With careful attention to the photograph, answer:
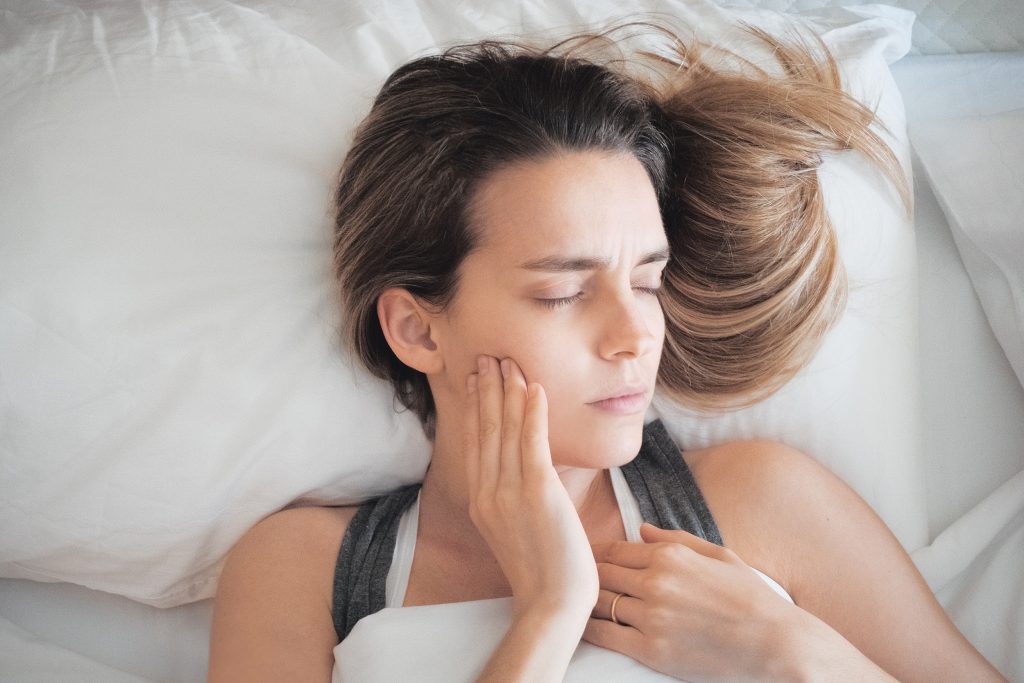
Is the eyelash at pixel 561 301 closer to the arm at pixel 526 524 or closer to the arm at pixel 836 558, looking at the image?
the arm at pixel 526 524

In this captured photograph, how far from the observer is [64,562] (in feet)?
4.80

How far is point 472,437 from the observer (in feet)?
4.37

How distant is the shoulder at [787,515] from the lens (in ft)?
4.43

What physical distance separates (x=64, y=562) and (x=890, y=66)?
1.68 metres

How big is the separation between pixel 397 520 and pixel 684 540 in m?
0.45

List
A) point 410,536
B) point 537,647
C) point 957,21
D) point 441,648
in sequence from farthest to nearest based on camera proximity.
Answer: point 957,21, point 410,536, point 441,648, point 537,647

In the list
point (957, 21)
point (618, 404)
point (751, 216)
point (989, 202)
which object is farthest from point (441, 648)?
point (957, 21)

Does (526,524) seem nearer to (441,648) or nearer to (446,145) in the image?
(441,648)

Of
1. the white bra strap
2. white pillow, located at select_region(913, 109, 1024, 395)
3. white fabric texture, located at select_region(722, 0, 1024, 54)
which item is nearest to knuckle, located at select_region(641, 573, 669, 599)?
the white bra strap

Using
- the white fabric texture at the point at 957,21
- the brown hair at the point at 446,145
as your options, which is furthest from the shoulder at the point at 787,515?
the white fabric texture at the point at 957,21

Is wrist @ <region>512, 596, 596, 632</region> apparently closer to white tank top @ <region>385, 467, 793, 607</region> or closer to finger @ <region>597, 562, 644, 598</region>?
finger @ <region>597, 562, 644, 598</region>

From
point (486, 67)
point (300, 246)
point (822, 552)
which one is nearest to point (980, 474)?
point (822, 552)

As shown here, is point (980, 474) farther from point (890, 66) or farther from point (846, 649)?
point (890, 66)

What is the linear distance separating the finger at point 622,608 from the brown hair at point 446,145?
1.49 ft
